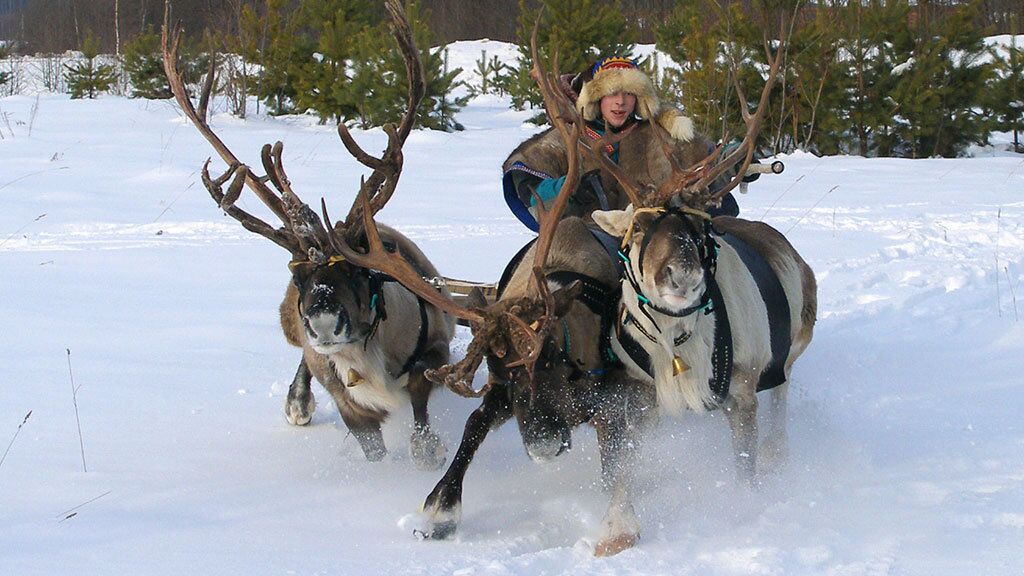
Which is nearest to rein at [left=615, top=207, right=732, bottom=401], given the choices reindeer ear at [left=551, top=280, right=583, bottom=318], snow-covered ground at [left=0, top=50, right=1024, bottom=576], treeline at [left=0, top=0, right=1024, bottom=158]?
reindeer ear at [left=551, top=280, right=583, bottom=318]

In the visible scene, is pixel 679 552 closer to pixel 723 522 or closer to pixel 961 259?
pixel 723 522

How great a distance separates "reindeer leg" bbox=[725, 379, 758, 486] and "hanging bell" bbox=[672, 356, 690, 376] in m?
0.41

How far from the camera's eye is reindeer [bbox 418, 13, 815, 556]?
12.9 ft

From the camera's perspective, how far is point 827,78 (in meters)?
18.7

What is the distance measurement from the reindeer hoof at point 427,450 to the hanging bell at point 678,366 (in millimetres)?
1314

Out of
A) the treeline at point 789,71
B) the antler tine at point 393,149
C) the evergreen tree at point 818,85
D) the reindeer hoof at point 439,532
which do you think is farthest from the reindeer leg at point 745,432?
the evergreen tree at point 818,85

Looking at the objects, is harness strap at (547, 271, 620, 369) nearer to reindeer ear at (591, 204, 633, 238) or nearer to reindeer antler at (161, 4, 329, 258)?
reindeer ear at (591, 204, 633, 238)

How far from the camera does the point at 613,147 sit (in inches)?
234

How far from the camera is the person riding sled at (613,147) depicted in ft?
18.6

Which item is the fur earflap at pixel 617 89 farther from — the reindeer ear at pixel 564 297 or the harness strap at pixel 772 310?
the reindeer ear at pixel 564 297

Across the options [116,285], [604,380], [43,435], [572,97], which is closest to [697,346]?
[604,380]

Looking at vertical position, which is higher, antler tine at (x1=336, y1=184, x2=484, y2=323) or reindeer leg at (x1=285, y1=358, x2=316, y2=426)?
antler tine at (x1=336, y1=184, x2=484, y2=323)

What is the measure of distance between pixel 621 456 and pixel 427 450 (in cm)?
109

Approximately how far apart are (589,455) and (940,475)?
1.61m
